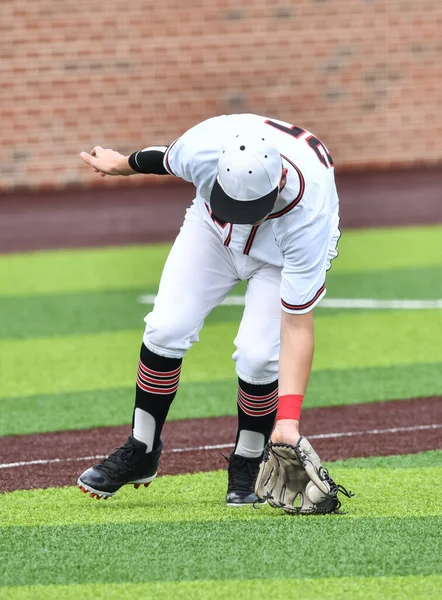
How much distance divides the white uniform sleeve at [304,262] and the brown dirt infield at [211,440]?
5.63ft

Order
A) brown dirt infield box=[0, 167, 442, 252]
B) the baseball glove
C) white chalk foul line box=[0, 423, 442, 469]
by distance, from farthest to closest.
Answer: brown dirt infield box=[0, 167, 442, 252] → white chalk foul line box=[0, 423, 442, 469] → the baseball glove

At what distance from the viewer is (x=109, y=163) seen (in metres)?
5.45

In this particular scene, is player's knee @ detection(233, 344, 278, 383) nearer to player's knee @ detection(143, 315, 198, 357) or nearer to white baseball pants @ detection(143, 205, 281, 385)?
white baseball pants @ detection(143, 205, 281, 385)

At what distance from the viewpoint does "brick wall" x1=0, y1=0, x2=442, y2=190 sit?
1848 cm

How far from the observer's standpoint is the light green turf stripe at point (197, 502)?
497cm

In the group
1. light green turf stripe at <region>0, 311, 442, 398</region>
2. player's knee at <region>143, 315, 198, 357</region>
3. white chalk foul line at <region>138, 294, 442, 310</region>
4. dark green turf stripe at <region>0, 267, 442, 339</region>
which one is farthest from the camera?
white chalk foul line at <region>138, 294, 442, 310</region>

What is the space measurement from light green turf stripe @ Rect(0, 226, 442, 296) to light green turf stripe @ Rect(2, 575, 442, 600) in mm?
8687

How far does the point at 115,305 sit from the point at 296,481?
6893 millimetres

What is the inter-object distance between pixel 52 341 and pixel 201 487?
460 centimetres

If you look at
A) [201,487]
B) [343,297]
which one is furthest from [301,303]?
[343,297]

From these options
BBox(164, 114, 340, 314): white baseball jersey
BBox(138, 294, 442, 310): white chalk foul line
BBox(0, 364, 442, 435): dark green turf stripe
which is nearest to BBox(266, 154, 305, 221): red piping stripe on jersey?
BBox(164, 114, 340, 314): white baseball jersey

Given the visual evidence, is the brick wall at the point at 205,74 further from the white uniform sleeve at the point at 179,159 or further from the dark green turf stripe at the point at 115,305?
the white uniform sleeve at the point at 179,159

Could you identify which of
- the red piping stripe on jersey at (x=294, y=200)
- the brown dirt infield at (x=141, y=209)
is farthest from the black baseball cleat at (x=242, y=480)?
the brown dirt infield at (x=141, y=209)

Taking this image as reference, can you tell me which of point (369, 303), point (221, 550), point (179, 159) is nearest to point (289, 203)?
point (179, 159)
